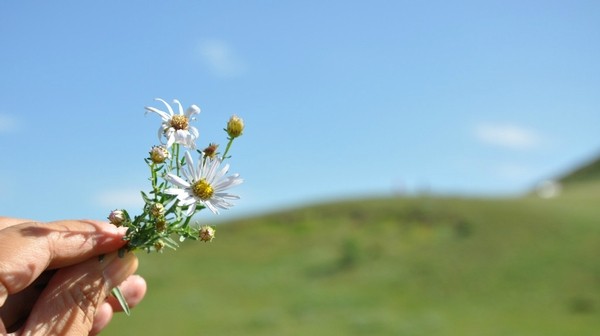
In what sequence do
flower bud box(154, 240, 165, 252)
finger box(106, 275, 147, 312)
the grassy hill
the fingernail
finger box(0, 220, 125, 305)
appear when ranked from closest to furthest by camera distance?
finger box(0, 220, 125, 305) → flower bud box(154, 240, 165, 252) → the fingernail → finger box(106, 275, 147, 312) → the grassy hill

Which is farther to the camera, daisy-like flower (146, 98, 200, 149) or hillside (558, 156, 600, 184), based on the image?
hillside (558, 156, 600, 184)

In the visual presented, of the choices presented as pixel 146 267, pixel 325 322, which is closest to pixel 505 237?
pixel 325 322

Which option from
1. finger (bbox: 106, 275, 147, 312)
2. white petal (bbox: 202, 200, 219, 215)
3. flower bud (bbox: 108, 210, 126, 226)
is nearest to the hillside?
finger (bbox: 106, 275, 147, 312)

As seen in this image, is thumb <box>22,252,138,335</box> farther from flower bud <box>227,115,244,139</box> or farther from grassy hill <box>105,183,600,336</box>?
grassy hill <box>105,183,600,336</box>

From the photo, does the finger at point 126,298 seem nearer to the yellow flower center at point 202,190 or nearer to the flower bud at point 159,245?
the flower bud at point 159,245

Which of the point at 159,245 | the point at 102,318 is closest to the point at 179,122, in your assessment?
the point at 159,245

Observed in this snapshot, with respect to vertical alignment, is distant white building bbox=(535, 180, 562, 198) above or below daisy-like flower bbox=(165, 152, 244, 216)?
above

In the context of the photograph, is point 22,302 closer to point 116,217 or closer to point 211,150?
point 116,217
